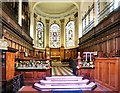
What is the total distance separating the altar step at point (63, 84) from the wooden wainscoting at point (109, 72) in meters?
0.67

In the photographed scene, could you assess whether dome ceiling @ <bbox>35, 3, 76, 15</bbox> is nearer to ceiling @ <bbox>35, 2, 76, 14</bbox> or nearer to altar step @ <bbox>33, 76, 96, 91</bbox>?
ceiling @ <bbox>35, 2, 76, 14</bbox>

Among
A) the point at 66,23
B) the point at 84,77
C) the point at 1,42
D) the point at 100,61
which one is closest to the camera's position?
the point at 1,42

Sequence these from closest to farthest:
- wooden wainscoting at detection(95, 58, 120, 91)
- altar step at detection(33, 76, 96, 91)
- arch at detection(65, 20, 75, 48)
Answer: wooden wainscoting at detection(95, 58, 120, 91) < altar step at detection(33, 76, 96, 91) < arch at detection(65, 20, 75, 48)

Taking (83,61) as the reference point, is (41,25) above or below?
above

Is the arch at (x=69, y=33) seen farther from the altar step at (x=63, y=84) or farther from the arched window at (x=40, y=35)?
the altar step at (x=63, y=84)

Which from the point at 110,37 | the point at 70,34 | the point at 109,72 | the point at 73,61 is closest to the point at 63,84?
the point at 109,72

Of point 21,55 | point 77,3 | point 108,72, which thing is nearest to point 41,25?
point 77,3

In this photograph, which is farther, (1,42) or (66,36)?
(66,36)

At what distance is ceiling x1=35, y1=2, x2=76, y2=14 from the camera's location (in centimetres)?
2257

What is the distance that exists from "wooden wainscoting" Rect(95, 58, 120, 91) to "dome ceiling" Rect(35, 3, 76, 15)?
16.3 metres

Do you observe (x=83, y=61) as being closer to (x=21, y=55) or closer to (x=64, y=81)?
(x=64, y=81)

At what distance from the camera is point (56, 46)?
84.1 feet

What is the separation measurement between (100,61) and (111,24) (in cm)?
333


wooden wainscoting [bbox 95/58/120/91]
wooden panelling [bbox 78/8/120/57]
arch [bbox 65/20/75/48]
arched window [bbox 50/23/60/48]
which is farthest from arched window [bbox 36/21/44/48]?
wooden wainscoting [bbox 95/58/120/91]
